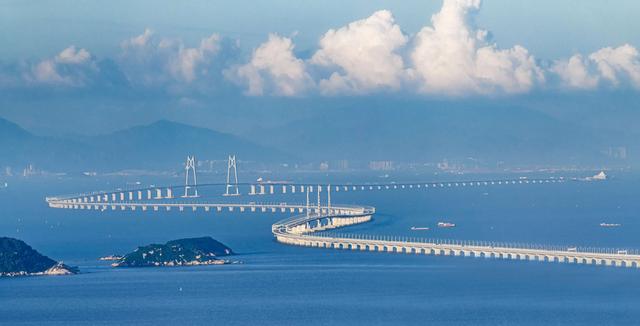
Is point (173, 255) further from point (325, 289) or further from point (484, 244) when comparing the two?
point (484, 244)

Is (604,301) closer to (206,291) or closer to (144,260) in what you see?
(206,291)

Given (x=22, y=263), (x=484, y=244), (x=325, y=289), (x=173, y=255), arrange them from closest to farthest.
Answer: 1. (x=325, y=289)
2. (x=22, y=263)
3. (x=173, y=255)
4. (x=484, y=244)

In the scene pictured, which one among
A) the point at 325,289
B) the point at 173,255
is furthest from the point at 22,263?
the point at 325,289

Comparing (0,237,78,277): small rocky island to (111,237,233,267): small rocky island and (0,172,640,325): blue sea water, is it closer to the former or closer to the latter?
(0,172,640,325): blue sea water

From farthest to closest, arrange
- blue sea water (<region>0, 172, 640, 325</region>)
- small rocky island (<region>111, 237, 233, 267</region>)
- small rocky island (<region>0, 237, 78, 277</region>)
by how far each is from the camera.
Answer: small rocky island (<region>111, 237, 233, 267</region>) → small rocky island (<region>0, 237, 78, 277</region>) → blue sea water (<region>0, 172, 640, 325</region>)

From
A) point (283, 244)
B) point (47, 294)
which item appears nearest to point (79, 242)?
point (283, 244)

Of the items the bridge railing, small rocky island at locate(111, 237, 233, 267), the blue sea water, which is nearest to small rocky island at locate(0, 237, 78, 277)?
the blue sea water
